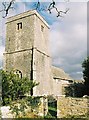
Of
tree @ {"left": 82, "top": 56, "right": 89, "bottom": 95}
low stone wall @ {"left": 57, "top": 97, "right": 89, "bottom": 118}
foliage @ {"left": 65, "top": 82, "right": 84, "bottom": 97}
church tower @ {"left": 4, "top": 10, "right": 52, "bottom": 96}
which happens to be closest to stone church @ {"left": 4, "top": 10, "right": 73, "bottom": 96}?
church tower @ {"left": 4, "top": 10, "right": 52, "bottom": 96}

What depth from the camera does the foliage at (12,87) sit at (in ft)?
58.6

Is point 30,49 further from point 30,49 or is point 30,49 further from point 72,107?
point 72,107

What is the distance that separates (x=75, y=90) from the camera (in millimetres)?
34312

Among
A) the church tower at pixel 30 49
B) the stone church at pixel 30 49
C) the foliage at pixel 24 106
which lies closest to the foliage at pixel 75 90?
the stone church at pixel 30 49

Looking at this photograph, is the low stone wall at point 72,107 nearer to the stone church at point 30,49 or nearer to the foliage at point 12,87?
the foliage at point 12,87

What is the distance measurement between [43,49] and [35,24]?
12.5 feet

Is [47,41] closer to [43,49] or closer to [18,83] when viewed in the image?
[43,49]

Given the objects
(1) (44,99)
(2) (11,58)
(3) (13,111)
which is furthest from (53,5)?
(2) (11,58)

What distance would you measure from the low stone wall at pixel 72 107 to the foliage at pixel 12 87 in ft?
11.7

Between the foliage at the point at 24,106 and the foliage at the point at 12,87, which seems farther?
the foliage at the point at 12,87

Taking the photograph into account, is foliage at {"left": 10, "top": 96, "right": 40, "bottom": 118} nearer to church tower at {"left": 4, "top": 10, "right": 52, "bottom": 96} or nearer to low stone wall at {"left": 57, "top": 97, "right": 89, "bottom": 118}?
low stone wall at {"left": 57, "top": 97, "right": 89, "bottom": 118}

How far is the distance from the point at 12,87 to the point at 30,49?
10590 millimetres

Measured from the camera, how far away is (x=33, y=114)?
16.2 m

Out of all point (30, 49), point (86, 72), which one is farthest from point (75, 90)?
point (30, 49)
